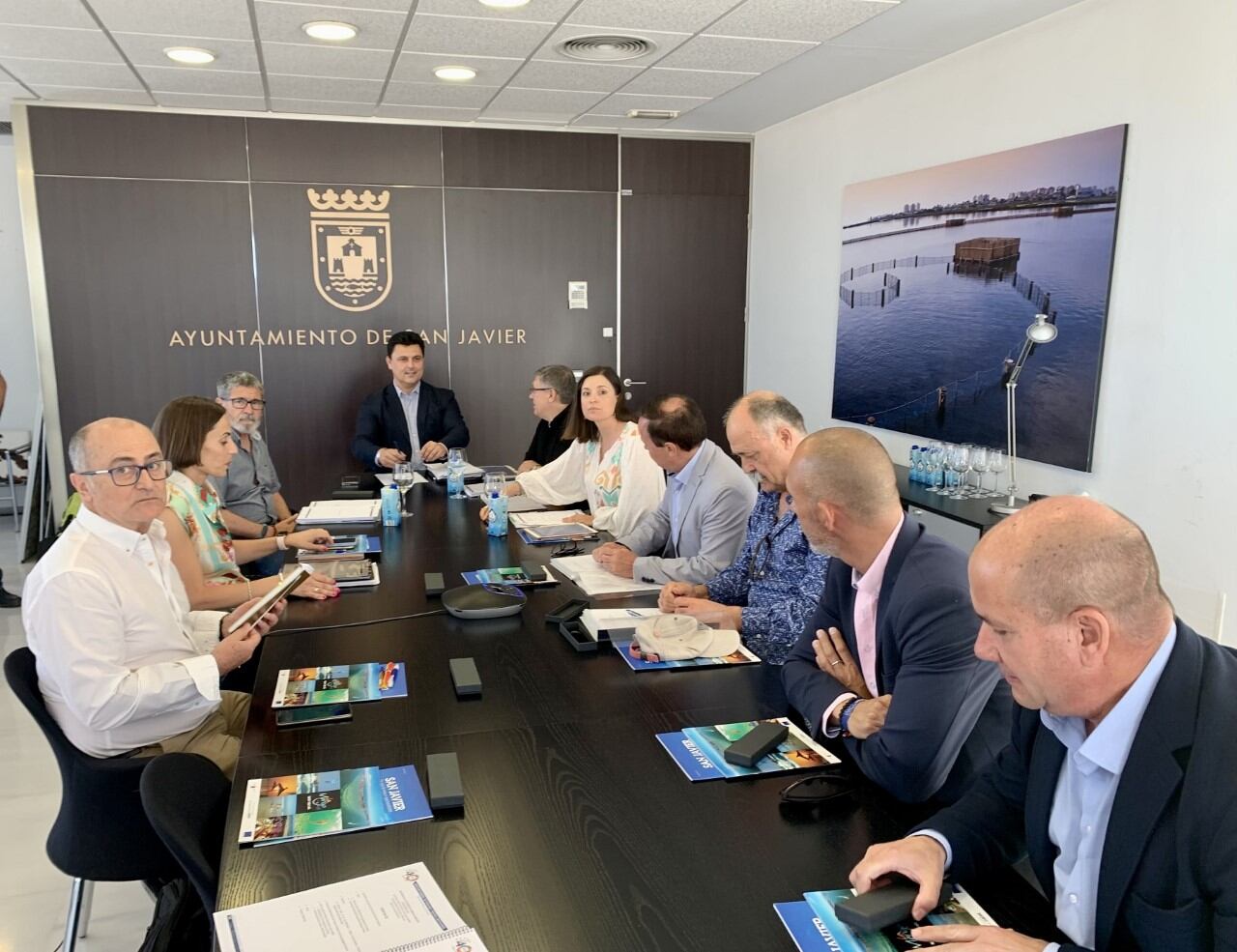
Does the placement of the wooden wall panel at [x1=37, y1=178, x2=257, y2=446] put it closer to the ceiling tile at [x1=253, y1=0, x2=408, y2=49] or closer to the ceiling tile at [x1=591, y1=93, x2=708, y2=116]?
the ceiling tile at [x1=253, y1=0, x2=408, y2=49]

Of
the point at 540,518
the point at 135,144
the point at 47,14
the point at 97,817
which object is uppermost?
the point at 47,14

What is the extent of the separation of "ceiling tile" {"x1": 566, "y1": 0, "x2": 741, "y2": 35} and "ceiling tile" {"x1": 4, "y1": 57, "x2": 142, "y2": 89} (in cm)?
270

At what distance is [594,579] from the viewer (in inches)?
113

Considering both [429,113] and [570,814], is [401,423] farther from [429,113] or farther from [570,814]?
[570,814]

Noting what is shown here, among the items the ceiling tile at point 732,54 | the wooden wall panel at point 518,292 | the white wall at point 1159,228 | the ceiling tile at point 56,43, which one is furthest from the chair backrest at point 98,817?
the wooden wall panel at point 518,292

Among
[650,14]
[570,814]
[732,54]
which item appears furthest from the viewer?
[732,54]

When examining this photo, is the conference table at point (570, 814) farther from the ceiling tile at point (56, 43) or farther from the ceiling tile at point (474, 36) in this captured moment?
the ceiling tile at point (56, 43)

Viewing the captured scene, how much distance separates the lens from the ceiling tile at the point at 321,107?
5762mm

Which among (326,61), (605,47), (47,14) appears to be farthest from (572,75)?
(47,14)

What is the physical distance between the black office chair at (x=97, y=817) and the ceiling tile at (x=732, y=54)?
3.88 m

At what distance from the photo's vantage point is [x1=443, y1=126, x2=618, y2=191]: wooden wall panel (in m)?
6.55

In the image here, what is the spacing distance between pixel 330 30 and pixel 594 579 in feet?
9.91

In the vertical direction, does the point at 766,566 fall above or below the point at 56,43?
below

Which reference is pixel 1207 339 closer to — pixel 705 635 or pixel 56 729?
pixel 705 635
